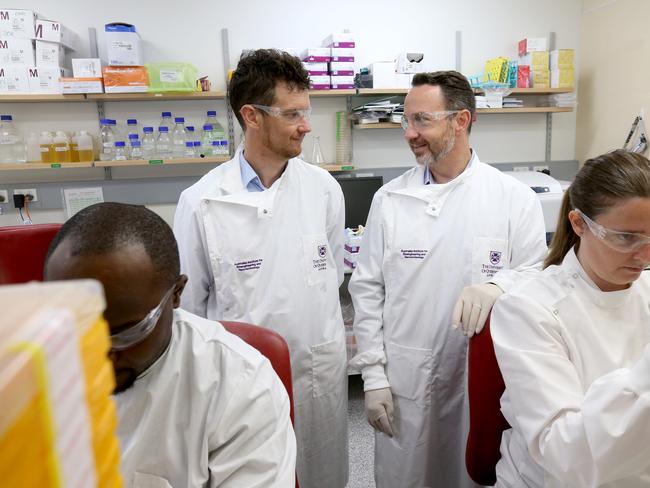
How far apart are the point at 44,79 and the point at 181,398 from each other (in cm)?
275

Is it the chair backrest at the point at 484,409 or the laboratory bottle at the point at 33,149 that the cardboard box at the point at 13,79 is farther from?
the chair backrest at the point at 484,409

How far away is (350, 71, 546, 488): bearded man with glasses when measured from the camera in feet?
5.46

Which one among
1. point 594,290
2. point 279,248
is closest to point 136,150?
point 279,248

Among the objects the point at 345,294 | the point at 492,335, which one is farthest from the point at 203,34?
the point at 492,335

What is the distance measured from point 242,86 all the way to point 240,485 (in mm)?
1339

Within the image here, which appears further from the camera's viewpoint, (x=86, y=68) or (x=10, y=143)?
(x=10, y=143)

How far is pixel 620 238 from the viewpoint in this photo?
107 centimetres

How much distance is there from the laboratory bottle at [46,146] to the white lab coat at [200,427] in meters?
2.70

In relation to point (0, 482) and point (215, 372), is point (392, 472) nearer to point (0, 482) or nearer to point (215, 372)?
point (215, 372)

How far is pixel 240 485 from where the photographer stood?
2.65 feet

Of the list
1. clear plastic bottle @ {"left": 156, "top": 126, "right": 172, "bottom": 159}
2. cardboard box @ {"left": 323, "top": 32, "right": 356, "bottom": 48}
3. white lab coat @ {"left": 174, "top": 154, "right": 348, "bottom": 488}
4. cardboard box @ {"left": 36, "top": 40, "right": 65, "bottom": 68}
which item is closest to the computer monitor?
cardboard box @ {"left": 323, "top": 32, "right": 356, "bottom": 48}

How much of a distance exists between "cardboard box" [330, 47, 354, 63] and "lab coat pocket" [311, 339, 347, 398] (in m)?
2.07

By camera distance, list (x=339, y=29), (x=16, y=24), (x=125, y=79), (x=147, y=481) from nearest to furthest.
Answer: (x=147, y=481) → (x=16, y=24) → (x=125, y=79) → (x=339, y=29)

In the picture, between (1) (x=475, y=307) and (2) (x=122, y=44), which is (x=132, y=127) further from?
(1) (x=475, y=307)
